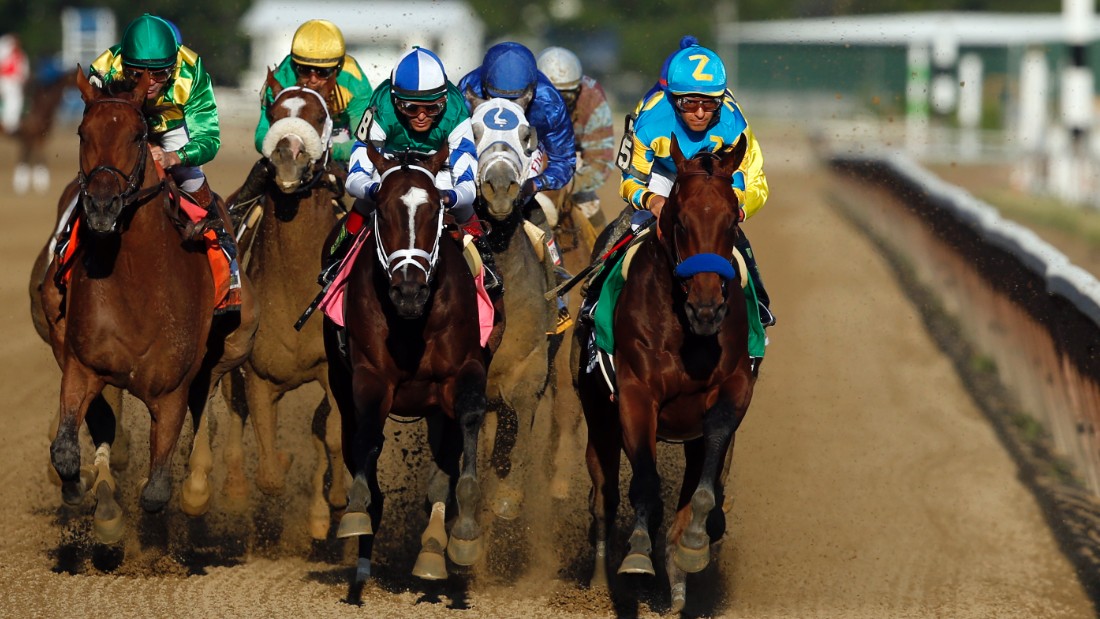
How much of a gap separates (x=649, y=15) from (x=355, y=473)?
44.7 metres

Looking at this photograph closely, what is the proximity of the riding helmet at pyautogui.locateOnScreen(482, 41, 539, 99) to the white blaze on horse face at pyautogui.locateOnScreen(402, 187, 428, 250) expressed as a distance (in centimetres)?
197

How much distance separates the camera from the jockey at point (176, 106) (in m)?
7.07

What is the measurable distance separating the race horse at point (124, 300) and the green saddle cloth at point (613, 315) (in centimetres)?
173

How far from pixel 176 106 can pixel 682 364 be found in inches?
103

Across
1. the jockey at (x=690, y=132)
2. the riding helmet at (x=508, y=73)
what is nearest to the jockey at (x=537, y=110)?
the riding helmet at (x=508, y=73)

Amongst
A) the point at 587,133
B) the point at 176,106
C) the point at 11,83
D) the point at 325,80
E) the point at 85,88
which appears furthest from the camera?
the point at 11,83

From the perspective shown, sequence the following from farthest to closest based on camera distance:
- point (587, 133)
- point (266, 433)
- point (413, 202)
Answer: point (587, 133), point (266, 433), point (413, 202)

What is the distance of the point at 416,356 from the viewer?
21.0ft

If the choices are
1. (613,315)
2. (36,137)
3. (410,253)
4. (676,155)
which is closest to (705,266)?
(676,155)

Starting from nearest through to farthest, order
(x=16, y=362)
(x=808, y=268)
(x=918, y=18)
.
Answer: (x=16, y=362)
(x=808, y=268)
(x=918, y=18)

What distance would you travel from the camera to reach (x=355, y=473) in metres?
6.28

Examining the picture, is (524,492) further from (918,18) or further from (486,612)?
(918,18)

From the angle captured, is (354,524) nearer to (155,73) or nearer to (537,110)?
(155,73)

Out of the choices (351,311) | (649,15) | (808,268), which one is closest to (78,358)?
(351,311)
